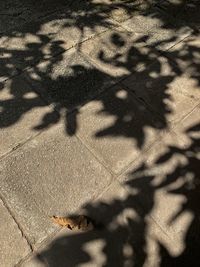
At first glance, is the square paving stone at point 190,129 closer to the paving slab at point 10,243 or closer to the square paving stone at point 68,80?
the square paving stone at point 68,80

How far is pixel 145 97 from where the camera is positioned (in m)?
4.34

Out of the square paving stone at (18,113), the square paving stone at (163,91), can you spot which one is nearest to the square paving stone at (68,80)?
the square paving stone at (18,113)

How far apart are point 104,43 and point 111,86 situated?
3.01 ft

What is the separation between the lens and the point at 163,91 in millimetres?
4406

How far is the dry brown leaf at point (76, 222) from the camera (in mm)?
3260

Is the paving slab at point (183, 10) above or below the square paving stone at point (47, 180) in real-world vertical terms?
above

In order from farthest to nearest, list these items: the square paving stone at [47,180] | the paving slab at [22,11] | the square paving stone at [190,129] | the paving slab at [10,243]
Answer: the paving slab at [22,11]
the square paving stone at [190,129]
the square paving stone at [47,180]
the paving slab at [10,243]

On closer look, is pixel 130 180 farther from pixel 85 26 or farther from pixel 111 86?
pixel 85 26

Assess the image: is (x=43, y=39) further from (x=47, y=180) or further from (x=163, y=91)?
(x=47, y=180)

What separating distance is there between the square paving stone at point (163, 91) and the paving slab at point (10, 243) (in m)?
2.17

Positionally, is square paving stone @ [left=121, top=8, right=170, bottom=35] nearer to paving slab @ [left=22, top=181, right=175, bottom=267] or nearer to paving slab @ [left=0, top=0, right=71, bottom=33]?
paving slab @ [left=0, top=0, right=71, bottom=33]

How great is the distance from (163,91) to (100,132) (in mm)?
1114

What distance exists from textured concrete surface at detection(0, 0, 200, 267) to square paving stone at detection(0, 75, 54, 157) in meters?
0.01

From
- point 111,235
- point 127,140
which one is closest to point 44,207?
point 111,235
